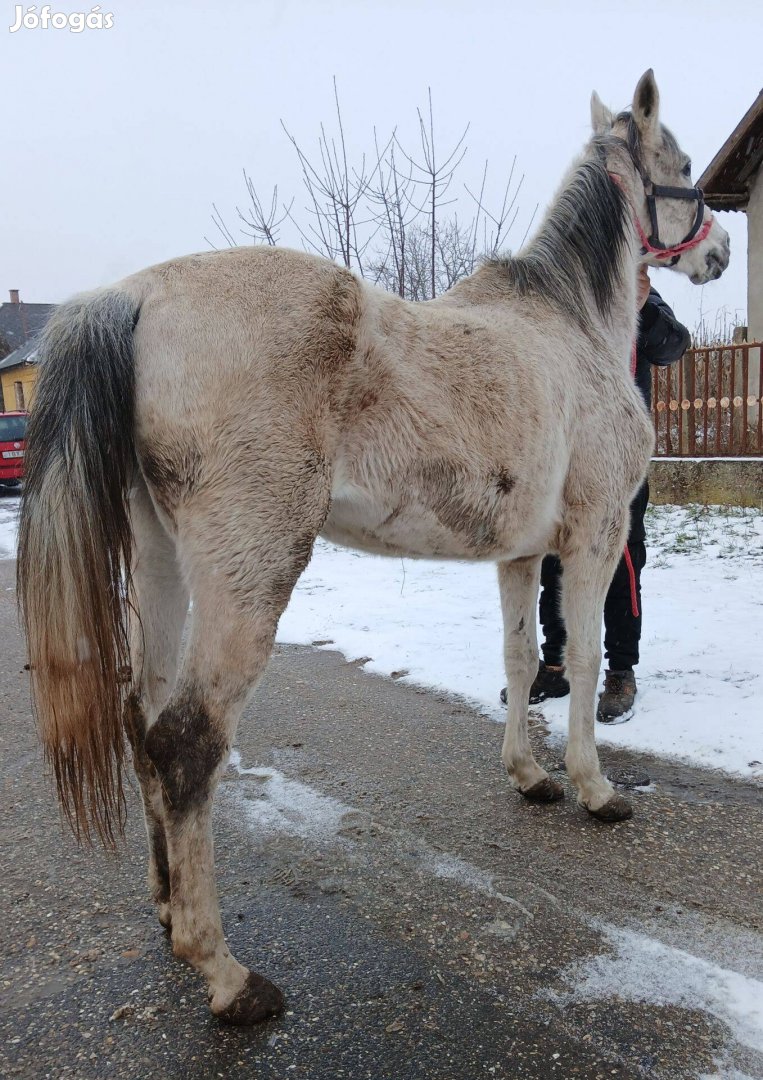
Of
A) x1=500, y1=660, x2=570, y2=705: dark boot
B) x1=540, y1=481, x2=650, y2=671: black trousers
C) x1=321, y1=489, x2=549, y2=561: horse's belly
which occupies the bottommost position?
x1=500, y1=660, x2=570, y2=705: dark boot

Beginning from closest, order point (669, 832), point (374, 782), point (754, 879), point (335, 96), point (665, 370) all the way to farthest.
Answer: point (754, 879), point (669, 832), point (374, 782), point (335, 96), point (665, 370)

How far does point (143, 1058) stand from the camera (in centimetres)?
179

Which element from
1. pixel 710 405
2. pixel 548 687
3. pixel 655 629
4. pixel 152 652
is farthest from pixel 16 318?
pixel 152 652

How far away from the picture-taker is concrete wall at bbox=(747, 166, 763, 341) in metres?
10.9

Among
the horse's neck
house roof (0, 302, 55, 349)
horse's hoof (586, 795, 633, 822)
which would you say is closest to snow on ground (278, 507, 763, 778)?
horse's hoof (586, 795, 633, 822)

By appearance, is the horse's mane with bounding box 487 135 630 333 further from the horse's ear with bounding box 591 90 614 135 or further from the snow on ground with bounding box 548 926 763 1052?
the snow on ground with bounding box 548 926 763 1052

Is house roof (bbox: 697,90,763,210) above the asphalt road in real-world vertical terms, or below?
above

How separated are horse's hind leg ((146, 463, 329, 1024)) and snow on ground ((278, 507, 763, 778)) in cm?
225

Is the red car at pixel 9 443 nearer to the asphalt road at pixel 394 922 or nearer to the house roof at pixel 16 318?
the asphalt road at pixel 394 922

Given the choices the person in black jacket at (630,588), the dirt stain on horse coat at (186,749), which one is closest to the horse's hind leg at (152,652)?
the dirt stain on horse coat at (186,749)

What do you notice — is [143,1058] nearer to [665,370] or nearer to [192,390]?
[192,390]

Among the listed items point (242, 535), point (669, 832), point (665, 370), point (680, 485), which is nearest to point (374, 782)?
point (669, 832)

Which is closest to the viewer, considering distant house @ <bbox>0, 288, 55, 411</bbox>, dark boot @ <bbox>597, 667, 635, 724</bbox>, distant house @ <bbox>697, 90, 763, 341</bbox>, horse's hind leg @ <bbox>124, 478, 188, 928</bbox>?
horse's hind leg @ <bbox>124, 478, 188, 928</bbox>

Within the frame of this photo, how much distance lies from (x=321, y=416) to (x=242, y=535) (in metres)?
0.41
